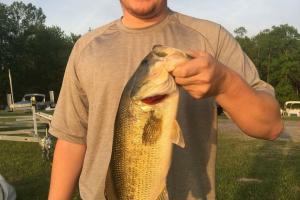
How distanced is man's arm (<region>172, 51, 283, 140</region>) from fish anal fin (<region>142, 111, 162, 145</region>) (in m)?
0.17

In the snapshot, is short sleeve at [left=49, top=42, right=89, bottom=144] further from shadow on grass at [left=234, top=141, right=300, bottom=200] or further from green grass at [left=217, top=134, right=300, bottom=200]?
shadow on grass at [left=234, top=141, right=300, bottom=200]

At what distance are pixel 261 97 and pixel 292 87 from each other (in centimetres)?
8113

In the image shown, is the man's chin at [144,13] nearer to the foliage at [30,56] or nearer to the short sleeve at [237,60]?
the short sleeve at [237,60]

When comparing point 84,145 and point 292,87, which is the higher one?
point 84,145

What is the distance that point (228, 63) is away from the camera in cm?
273

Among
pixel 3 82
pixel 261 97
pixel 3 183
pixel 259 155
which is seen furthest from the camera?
pixel 3 82

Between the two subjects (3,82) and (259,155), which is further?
(3,82)

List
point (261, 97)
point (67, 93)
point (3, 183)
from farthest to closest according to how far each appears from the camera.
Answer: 1. point (3, 183)
2. point (67, 93)
3. point (261, 97)

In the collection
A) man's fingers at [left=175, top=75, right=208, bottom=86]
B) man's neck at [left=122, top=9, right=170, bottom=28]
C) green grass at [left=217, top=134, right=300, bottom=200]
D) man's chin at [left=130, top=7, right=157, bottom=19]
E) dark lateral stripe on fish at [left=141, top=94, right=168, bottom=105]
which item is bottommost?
green grass at [left=217, top=134, right=300, bottom=200]

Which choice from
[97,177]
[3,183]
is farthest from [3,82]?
[97,177]

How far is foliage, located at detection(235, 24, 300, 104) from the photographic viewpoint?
79.9 m

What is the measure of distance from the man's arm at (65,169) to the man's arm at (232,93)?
1.08 meters

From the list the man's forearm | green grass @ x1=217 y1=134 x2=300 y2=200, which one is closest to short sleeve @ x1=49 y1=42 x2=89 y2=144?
the man's forearm

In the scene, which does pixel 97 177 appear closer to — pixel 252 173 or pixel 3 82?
pixel 252 173
